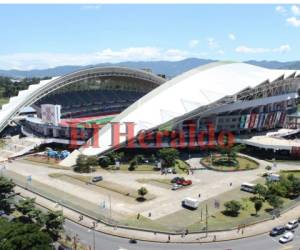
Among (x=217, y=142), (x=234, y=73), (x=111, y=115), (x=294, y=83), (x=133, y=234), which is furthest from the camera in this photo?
(x=111, y=115)

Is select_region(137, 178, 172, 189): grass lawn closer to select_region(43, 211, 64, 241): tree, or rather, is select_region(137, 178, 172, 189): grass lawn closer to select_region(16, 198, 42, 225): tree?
select_region(16, 198, 42, 225): tree

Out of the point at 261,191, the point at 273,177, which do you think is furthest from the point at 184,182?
the point at 273,177

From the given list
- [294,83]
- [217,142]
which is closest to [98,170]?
[217,142]

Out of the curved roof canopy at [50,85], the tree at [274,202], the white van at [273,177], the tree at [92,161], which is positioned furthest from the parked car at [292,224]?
the curved roof canopy at [50,85]

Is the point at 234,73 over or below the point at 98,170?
over

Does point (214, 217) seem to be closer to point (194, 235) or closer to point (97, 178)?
point (194, 235)

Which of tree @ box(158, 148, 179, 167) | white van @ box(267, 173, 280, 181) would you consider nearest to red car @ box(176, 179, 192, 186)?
tree @ box(158, 148, 179, 167)

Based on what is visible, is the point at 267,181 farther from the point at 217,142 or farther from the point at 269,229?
the point at 217,142
